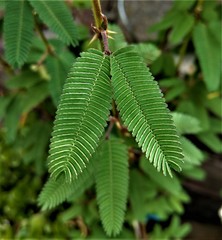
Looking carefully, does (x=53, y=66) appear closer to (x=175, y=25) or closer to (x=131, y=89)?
(x=175, y=25)

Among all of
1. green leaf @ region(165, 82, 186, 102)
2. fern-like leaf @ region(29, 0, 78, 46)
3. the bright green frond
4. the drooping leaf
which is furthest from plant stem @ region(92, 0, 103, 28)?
green leaf @ region(165, 82, 186, 102)

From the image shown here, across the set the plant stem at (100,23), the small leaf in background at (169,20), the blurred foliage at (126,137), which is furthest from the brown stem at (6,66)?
the plant stem at (100,23)

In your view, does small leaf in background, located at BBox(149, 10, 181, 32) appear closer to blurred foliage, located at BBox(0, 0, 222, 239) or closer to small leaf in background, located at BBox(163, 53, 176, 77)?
blurred foliage, located at BBox(0, 0, 222, 239)

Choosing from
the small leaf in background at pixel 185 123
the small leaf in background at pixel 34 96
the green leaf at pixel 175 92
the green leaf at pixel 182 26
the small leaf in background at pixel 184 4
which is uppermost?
the small leaf in background at pixel 184 4

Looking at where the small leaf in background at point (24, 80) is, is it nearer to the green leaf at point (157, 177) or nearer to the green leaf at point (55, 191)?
the green leaf at point (157, 177)

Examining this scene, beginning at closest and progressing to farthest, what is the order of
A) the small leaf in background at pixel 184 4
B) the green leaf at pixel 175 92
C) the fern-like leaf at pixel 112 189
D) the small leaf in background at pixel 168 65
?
the fern-like leaf at pixel 112 189
the small leaf in background at pixel 184 4
the green leaf at pixel 175 92
the small leaf in background at pixel 168 65

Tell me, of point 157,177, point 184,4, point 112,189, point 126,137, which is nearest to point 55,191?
point 112,189

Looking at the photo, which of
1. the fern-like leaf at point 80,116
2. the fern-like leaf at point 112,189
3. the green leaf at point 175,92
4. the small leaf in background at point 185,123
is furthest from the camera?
the green leaf at point 175,92

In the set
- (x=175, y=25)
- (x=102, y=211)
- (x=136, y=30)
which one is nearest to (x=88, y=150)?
(x=102, y=211)
